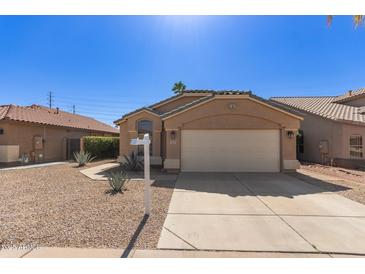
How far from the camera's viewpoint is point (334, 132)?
16984 mm

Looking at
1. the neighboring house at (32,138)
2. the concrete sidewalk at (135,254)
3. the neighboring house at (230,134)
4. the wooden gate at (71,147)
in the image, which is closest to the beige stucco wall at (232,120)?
the neighboring house at (230,134)

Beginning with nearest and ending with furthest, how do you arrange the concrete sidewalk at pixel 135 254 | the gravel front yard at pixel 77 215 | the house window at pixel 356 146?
1. the concrete sidewalk at pixel 135 254
2. the gravel front yard at pixel 77 215
3. the house window at pixel 356 146

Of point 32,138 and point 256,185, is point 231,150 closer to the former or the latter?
point 256,185

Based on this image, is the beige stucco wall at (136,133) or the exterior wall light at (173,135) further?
the beige stucco wall at (136,133)

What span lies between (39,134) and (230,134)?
15314 millimetres

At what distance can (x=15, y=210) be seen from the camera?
6160 mm

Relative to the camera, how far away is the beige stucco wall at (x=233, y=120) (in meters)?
12.8

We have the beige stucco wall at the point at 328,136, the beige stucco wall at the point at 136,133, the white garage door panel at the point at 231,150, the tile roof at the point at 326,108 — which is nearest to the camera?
the white garage door panel at the point at 231,150

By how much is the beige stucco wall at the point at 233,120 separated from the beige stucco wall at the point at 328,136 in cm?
611

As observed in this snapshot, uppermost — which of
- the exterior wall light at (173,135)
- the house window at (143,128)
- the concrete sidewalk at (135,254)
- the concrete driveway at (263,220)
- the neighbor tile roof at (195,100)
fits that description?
the neighbor tile roof at (195,100)

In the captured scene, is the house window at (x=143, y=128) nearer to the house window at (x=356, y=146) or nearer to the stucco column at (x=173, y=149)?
the stucco column at (x=173, y=149)

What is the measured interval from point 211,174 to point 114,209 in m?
6.90

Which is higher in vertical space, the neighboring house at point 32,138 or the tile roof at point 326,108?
the tile roof at point 326,108
